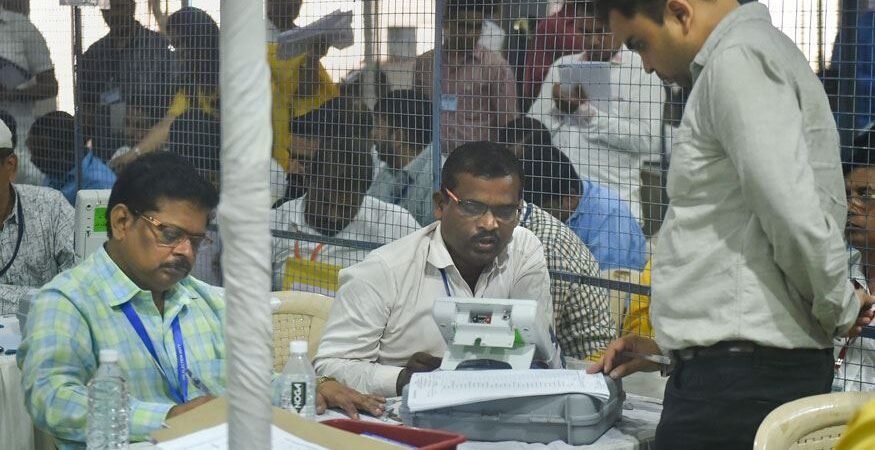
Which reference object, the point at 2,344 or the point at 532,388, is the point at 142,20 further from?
the point at 532,388

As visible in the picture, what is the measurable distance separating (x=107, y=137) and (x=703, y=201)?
4.83 metres

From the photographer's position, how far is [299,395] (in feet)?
9.48

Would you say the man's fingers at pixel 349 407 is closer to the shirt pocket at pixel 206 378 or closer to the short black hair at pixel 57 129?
the shirt pocket at pixel 206 378

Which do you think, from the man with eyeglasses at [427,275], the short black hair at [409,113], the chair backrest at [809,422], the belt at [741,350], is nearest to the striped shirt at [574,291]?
the short black hair at [409,113]

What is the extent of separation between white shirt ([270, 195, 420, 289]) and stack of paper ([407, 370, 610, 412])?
205cm

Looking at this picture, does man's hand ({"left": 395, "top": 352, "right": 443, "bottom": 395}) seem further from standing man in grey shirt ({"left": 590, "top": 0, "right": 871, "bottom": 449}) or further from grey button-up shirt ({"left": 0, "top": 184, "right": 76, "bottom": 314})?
grey button-up shirt ({"left": 0, "top": 184, "right": 76, "bottom": 314})

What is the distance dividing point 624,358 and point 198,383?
1.06 metres

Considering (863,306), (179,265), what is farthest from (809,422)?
(179,265)

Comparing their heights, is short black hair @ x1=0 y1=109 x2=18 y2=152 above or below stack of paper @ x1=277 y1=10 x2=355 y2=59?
below

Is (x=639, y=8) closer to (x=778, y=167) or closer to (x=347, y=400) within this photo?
(x=778, y=167)

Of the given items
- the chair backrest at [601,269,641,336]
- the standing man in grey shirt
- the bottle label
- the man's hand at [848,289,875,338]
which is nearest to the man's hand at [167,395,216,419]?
the bottle label

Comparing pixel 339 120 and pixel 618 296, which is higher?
pixel 339 120

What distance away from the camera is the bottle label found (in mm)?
2871

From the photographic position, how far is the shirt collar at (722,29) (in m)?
2.29
